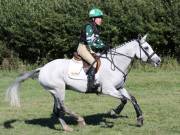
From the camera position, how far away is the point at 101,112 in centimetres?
1471

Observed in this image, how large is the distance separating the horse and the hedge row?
13.3 m

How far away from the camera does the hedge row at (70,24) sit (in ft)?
85.5

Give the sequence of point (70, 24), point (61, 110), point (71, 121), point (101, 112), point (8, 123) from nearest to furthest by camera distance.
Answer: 1. point (61, 110)
2. point (8, 123)
3. point (71, 121)
4. point (101, 112)
5. point (70, 24)

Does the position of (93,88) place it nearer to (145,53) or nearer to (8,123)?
(145,53)

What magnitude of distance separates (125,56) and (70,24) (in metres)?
14.1

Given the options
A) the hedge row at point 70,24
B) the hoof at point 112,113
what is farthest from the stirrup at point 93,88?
the hedge row at point 70,24

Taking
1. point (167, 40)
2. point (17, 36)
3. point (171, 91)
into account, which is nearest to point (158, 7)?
point (167, 40)

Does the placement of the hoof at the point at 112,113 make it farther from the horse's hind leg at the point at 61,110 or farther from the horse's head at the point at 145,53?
the horse's head at the point at 145,53

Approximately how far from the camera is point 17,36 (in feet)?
89.2

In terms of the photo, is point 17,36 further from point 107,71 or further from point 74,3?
point 107,71

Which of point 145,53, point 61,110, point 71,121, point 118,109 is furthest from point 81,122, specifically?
point 145,53

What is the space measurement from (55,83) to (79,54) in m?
0.80

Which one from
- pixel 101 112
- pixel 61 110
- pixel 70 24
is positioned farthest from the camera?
pixel 70 24

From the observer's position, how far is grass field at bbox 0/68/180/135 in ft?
39.9
